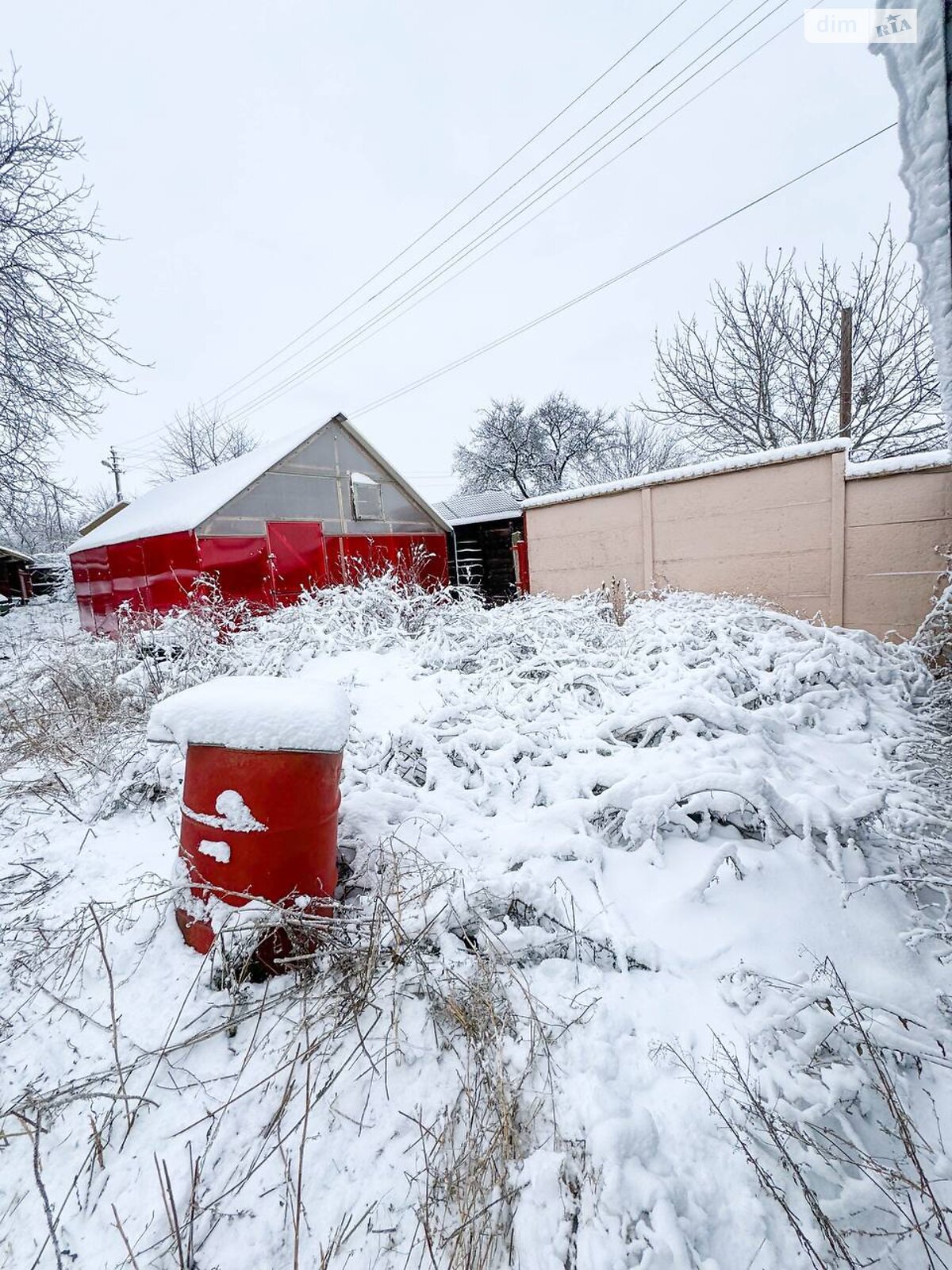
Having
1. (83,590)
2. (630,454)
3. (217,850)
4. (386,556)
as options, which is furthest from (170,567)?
(630,454)

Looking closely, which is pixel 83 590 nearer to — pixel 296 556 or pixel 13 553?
pixel 296 556

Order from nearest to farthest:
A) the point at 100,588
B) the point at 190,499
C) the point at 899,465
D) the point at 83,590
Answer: the point at 899,465, the point at 190,499, the point at 100,588, the point at 83,590

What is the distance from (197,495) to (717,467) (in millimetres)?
11246

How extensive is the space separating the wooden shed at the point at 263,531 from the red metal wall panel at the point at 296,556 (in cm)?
2

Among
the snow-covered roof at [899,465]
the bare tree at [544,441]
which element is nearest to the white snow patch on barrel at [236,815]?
the snow-covered roof at [899,465]

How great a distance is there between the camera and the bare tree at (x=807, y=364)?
34.3ft

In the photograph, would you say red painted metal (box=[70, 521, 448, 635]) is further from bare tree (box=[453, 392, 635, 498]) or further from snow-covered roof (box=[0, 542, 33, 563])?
bare tree (box=[453, 392, 635, 498])

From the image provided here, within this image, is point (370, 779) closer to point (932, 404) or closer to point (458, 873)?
point (458, 873)

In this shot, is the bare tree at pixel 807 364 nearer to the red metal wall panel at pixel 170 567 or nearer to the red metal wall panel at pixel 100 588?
the red metal wall panel at pixel 170 567

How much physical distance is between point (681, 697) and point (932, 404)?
39.4 ft

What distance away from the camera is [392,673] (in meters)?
4.63

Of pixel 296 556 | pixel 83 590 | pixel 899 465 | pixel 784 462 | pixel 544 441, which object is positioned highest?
pixel 544 441

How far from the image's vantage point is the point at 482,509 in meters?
19.7

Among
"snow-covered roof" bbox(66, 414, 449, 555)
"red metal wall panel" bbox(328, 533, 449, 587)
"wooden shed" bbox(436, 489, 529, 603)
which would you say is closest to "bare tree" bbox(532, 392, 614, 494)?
"wooden shed" bbox(436, 489, 529, 603)
